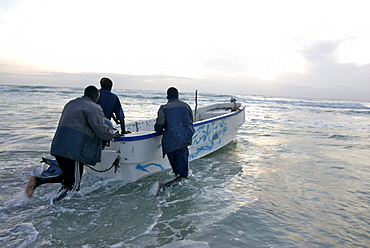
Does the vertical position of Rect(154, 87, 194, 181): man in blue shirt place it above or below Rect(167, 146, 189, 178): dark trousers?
above

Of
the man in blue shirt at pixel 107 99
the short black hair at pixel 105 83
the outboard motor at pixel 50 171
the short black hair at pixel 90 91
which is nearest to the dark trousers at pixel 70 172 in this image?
the outboard motor at pixel 50 171

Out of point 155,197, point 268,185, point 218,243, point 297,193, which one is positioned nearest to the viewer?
point 218,243

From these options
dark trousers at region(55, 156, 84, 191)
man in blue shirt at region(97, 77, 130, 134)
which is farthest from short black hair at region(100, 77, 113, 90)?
dark trousers at region(55, 156, 84, 191)

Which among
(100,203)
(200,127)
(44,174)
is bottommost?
(100,203)

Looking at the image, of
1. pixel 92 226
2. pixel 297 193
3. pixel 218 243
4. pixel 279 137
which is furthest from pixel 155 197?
pixel 279 137

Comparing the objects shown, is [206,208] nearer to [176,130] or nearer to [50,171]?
[176,130]

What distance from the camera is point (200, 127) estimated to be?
567 cm

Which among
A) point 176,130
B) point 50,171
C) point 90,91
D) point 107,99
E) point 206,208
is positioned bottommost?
point 206,208

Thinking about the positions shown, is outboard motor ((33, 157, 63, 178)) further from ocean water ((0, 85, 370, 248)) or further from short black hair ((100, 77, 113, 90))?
short black hair ((100, 77, 113, 90))

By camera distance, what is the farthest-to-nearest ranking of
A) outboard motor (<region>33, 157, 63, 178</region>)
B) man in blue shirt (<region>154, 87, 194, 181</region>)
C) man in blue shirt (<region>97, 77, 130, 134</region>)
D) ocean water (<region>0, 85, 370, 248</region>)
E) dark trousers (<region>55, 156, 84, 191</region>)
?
man in blue shirt (<region>97, 77, 130, 134</region>) < man in blue shirt (<region>154, 87, 194, 181</region>) < outboard motor (<region>33, 157, 63, 178</region>) < dark trousers (<region>55, 156, 84, 191</region>) < ocean water (<region>0, 85, 370, 248</region>)

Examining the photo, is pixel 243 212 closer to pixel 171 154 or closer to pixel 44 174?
pixel 171 154

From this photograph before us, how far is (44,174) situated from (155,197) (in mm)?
1593

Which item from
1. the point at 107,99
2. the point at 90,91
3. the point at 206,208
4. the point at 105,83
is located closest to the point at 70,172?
the point at 90,91

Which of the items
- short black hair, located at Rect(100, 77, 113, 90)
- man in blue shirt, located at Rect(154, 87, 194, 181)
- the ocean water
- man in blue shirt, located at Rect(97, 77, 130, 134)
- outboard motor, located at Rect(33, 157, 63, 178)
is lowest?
the ocean water
